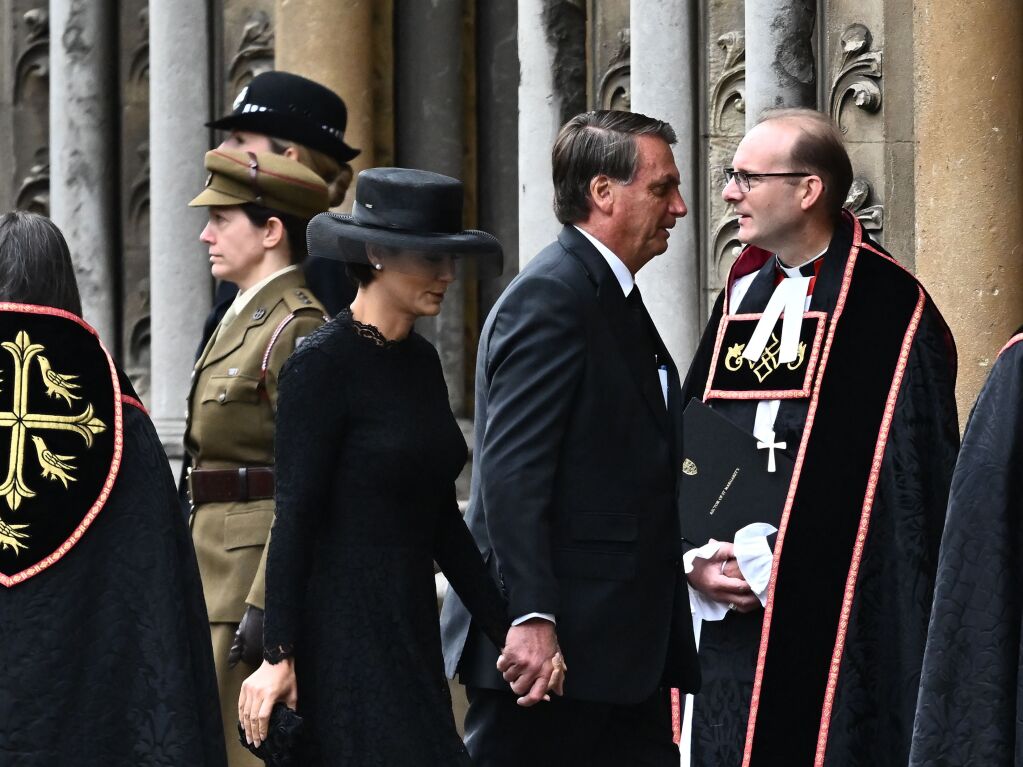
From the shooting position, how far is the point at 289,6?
6.86m

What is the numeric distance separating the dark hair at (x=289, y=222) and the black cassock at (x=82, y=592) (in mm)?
1015

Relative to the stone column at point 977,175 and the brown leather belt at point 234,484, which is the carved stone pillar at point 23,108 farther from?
the stone column at point 977,175

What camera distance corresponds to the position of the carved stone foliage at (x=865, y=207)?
18.0 feet

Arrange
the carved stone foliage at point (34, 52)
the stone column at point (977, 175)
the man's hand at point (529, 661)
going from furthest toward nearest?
the carved stone foliage at point (34, 52), the stone column at point (977, 175), the man's hand at point (529, 661)

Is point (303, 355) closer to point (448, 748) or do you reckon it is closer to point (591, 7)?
point (448, 748)

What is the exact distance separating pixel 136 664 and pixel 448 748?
52cm

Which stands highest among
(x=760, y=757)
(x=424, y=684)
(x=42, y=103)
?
(x=42, y=103)

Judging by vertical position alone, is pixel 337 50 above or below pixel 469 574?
above

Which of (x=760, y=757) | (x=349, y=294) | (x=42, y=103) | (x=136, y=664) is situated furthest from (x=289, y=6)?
(x=136, y=664)

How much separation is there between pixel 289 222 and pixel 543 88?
84.2 inches

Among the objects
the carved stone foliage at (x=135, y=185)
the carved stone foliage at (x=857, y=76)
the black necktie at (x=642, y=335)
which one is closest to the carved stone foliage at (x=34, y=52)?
the carved stone foliage at (x=135, y=185)

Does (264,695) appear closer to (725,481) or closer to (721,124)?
(725,481)

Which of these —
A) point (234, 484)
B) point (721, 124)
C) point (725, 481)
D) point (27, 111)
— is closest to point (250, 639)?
point (234, 484)

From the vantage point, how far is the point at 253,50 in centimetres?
744
